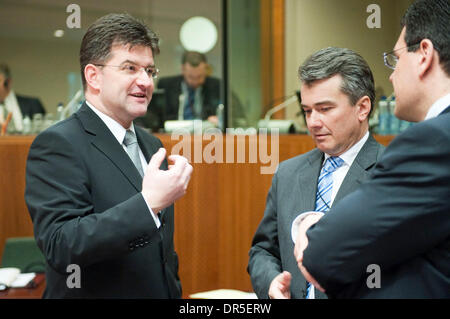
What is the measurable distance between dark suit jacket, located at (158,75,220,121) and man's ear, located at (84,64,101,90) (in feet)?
8.55

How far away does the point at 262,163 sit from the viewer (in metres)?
3.45

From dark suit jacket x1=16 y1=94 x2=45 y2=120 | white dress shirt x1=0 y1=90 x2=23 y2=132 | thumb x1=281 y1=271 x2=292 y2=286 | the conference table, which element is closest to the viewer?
thumb x1=281 y1=271 x2=292 y2=286

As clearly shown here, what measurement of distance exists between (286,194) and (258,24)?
507cm

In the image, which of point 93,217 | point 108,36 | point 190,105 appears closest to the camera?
point 93,217

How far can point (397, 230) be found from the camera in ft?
3.67

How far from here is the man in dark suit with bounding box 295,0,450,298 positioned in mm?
1106

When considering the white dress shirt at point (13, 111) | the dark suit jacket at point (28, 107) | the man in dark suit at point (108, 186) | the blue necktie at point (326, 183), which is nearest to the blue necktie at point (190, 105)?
the dark suit jacket at point (28, 107)

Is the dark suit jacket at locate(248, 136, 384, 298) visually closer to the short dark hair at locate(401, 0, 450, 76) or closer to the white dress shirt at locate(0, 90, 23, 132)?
the short dark hair at locate(401, 0, 450, 76)

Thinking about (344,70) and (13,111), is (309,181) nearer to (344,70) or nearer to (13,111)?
(344,70)

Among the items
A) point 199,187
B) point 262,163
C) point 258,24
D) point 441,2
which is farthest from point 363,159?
A: point 258,24

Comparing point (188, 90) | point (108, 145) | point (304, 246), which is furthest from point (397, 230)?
point (188, 90)

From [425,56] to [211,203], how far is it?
2.46 metres

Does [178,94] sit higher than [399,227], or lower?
higher

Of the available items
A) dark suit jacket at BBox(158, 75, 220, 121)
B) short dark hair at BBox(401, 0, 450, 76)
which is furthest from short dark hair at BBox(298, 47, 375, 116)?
dark suit jacket at BBox(158, 75, 220, 121)
